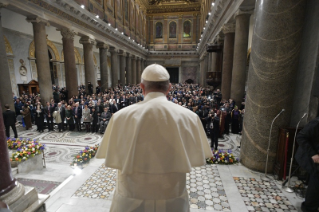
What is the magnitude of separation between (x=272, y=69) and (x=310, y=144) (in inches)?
73.0

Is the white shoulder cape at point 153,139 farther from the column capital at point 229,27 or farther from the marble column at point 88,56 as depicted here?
the marble column at point 88,56

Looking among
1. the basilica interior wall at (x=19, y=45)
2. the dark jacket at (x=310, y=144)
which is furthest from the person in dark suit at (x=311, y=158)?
the basilica interior wall at (x=19, y=45)

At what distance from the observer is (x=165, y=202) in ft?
4.51

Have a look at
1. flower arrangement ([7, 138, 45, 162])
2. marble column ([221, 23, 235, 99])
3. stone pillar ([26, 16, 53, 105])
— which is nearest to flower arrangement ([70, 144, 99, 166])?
flower arrangement ([7, 138, 45, 162])

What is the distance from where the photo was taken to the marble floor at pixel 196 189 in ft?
11.4

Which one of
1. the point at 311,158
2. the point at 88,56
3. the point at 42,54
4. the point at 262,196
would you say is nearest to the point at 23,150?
the point at 262,196

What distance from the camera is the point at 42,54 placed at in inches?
411

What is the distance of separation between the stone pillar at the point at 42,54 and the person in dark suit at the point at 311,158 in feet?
39.8

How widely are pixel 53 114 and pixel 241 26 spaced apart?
10089mm

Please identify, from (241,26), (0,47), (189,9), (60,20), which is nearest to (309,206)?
(241,26)

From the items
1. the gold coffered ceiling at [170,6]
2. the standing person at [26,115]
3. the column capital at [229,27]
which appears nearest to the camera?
the standing person at [26,115]

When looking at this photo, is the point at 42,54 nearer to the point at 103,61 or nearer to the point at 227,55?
the point at 103,61

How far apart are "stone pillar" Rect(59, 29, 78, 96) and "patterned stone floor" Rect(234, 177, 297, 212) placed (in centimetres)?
1273

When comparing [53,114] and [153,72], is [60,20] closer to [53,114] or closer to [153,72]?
[53,114]
